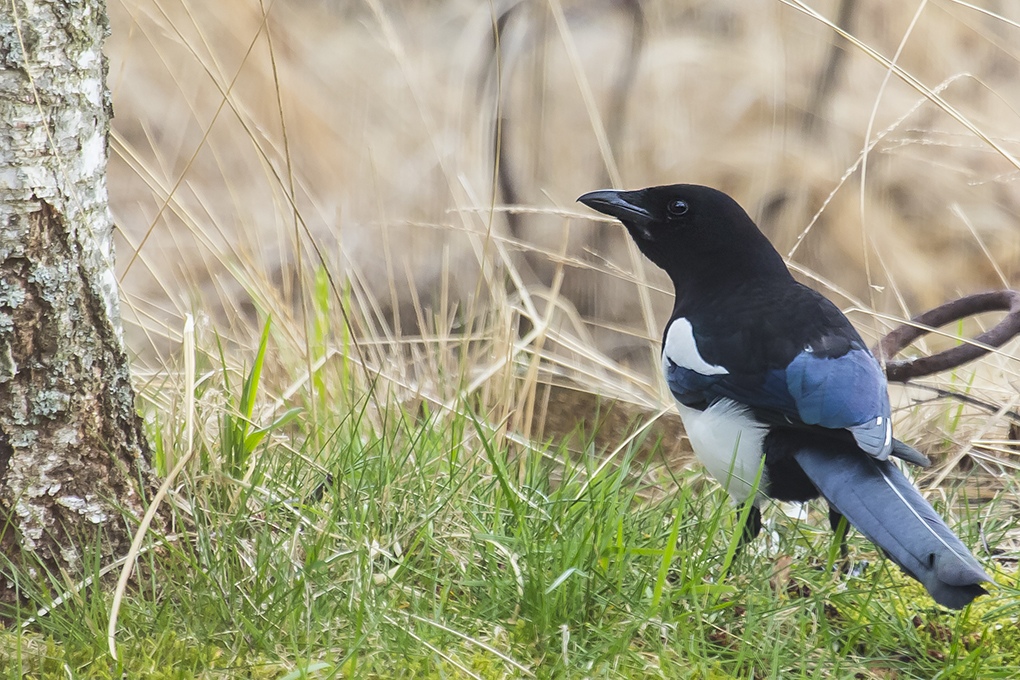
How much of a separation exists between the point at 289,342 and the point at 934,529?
1781 millimetres

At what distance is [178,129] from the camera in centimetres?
533

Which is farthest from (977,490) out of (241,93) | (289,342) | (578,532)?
(241,93)

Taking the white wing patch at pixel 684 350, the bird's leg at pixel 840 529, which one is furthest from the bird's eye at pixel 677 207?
the bird's leg at pixel 840 529

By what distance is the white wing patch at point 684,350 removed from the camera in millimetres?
2350

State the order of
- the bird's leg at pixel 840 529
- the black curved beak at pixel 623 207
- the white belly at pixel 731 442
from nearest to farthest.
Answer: the bird's leg at pixel 840 529
the white belly at pixel 731 442
the black curved beak at pixel 623 207

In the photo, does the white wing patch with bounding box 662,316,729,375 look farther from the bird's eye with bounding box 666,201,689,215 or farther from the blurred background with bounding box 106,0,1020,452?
the blurred background with bounding box 106,0,1020,452

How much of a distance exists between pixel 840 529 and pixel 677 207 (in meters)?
1.01

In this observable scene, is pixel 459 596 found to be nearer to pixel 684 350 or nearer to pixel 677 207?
pixel 684 350

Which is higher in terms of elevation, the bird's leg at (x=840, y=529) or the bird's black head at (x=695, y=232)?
the bird's black head at (x=695, y=232)

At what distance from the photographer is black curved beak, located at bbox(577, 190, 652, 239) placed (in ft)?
8.95

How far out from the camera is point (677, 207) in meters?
2.70

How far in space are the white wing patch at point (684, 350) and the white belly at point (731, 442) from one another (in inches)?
3.3

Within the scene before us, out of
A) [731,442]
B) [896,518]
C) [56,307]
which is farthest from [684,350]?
[56,307]

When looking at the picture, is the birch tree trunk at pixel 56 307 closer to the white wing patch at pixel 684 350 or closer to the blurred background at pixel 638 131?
the white wing patch at pixel 684 350
